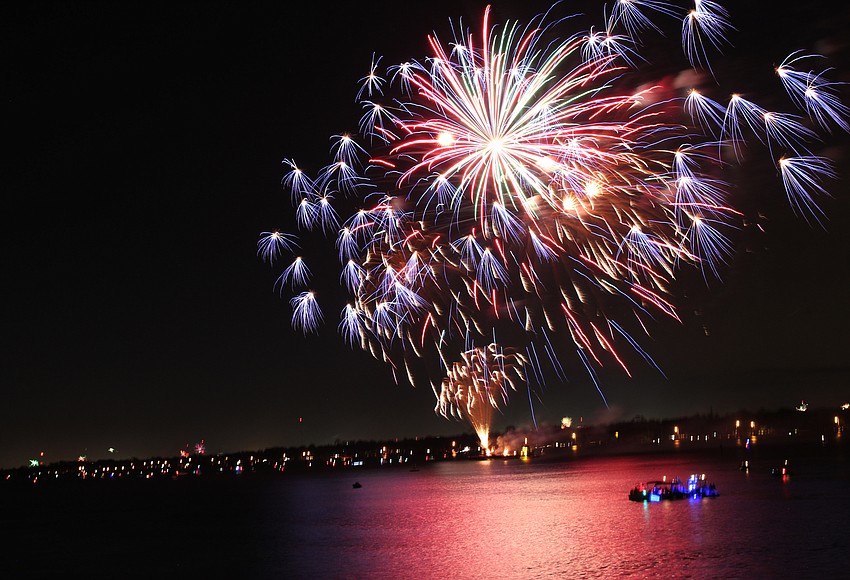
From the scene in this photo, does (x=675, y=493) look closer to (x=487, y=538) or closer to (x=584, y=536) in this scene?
(x=584, y=536)

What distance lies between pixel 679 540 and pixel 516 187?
14.1 m

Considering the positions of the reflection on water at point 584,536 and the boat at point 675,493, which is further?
the boat at point 675,493

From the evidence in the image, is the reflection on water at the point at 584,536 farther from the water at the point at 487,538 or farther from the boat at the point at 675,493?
the boat at the point at 675,493

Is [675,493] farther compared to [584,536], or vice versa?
[675,493]

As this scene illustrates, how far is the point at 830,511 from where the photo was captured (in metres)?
36.0

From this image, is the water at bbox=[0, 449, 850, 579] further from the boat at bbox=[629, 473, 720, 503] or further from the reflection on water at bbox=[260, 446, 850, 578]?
the boat at bbox=[629, 473, 720, 503]

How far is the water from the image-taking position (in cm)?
2506

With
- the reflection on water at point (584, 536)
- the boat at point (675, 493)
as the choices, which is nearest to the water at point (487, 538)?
the reflection on water at point (584, 536)

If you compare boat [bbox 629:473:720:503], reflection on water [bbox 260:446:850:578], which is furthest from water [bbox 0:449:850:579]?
boat [bbox 629:473:720:503]

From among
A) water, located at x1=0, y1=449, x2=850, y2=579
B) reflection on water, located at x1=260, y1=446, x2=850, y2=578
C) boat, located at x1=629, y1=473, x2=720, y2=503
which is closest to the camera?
reflection on water, located at x1=260, y1=446, x2=850, y2=578

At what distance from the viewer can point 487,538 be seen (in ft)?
107

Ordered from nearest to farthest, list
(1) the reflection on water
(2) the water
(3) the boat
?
(1) the reflection on water
(2) the water
(3) the boat

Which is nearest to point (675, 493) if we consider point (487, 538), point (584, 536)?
point (584, 536)

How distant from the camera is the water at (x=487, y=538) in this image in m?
25.1
